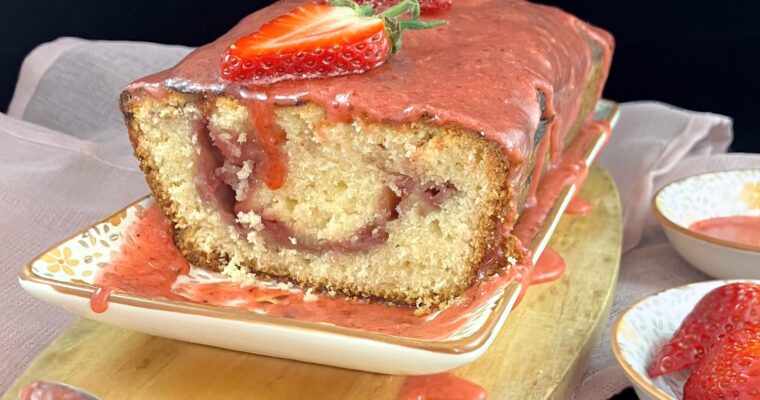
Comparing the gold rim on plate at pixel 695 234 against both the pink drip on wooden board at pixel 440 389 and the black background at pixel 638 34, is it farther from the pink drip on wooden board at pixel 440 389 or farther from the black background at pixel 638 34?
the black background at pixel 638 34

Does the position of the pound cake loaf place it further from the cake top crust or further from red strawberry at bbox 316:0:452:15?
red strawberry at bbox 316:0:452:15

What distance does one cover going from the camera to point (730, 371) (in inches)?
76.2

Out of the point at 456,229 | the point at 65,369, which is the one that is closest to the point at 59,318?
the point at 65,369

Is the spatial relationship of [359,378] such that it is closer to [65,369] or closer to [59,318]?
[65,369]

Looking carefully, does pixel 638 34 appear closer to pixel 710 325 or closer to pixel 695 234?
pixel 695 234

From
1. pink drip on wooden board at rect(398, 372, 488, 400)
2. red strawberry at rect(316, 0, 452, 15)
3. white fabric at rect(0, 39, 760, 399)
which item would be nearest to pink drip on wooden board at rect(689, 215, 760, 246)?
white fabric at rect(0, 39, 760, 399)

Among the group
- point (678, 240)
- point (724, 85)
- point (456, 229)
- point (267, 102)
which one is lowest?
point (724, 85)

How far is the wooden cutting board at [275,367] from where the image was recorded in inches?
82.7

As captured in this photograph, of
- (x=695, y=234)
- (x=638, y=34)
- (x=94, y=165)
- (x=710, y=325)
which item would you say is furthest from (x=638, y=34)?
(x=710, y=325)

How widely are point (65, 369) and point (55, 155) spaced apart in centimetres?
137

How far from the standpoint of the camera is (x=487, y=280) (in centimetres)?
226

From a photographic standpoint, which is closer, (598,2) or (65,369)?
(65,369)

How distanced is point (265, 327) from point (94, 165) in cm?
170

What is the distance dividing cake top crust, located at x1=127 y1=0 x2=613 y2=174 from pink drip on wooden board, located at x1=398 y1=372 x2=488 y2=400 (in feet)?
1.64
